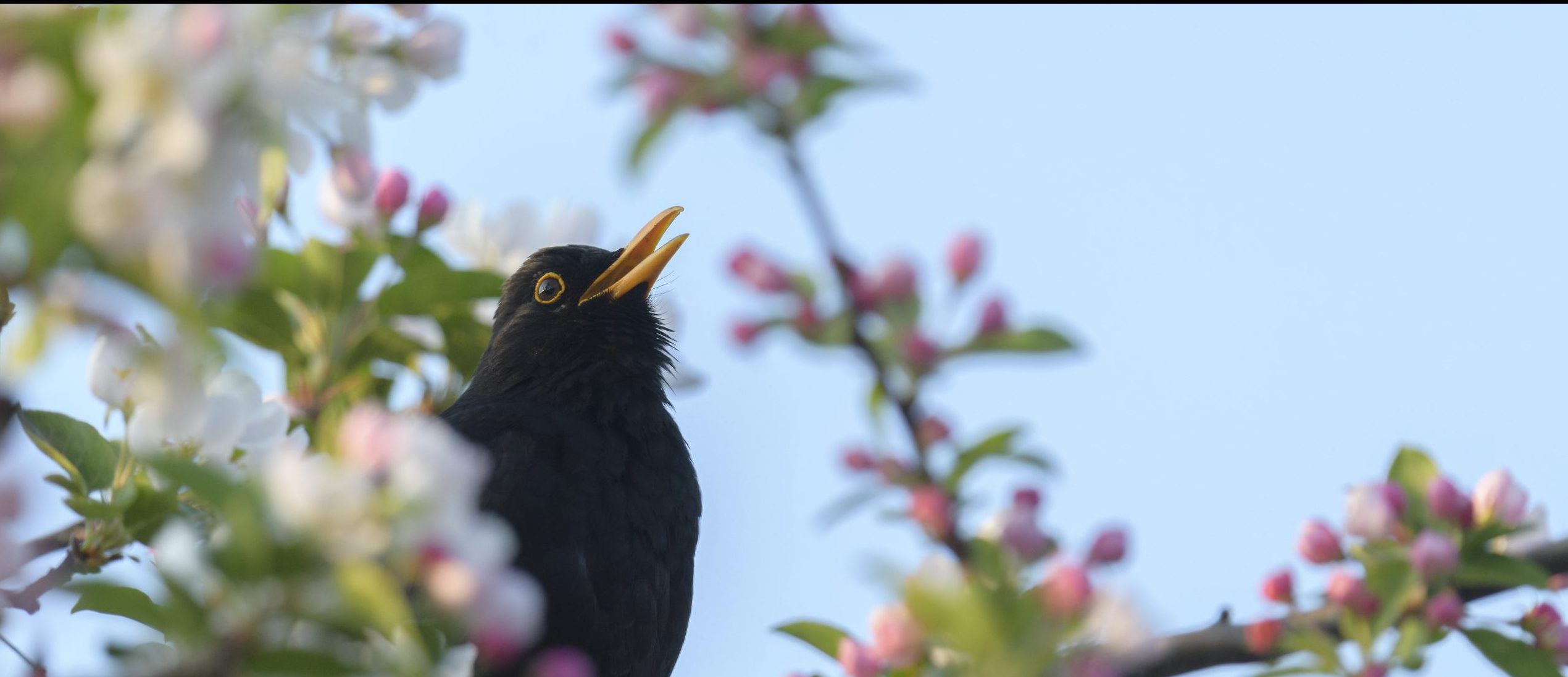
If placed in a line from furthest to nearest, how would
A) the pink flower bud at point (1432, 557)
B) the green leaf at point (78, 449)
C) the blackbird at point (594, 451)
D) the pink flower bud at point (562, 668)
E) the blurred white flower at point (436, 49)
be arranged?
the blackbird at point (594, 451) → the green leaf at point (78, 449) → the blurred white flower at point (436, 49) → the pink flower bud at point (1432, 557) → the pink flower bud at point (562, 668)

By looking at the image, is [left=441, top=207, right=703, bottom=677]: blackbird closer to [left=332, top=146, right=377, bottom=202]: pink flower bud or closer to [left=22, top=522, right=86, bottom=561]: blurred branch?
[left=22, top=522, right=86, bottom=561]: blurred branch

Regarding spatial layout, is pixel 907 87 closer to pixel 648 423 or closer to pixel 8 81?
pixel 8 81

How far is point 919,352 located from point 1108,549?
0.30 m

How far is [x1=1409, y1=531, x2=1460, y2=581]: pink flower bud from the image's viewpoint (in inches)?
77.1

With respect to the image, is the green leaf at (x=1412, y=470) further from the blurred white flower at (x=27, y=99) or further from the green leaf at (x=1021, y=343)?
the blurred white flower at (x=27, y=99)

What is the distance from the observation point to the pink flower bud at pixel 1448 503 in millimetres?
2113

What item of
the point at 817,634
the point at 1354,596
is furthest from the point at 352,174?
the point at 1354,596

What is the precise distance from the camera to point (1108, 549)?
1.68 m

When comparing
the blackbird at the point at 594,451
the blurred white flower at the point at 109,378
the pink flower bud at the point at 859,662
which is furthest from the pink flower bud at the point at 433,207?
the pink flower bud at the point at 859,662

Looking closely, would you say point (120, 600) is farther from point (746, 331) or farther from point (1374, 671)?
point (1374, 671)

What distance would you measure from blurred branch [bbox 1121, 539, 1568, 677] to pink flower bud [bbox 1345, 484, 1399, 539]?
17 centimetres

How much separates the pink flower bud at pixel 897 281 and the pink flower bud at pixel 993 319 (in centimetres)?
9

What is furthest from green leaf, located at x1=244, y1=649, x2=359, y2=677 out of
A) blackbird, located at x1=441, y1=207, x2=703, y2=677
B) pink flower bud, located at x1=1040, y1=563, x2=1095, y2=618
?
blackbird, located at x1=441, y1=207, x2=703, y2=677

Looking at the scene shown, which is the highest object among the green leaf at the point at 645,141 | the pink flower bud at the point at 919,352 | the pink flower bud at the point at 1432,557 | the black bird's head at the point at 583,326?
the black bird's head at the point at 583,326
